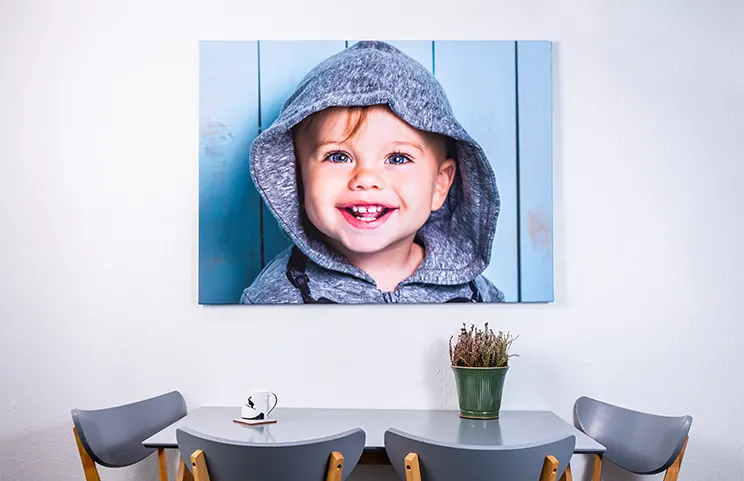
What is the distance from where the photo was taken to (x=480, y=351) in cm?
261

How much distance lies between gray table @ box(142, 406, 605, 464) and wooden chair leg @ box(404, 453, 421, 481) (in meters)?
0.23

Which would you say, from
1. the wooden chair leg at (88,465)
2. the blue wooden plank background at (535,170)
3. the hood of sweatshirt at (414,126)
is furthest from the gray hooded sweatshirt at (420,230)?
the wooden chair leg at (88,465)

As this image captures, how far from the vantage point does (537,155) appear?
9.28 feet

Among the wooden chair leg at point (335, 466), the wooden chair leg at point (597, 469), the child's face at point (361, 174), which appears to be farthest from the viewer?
the child's face at point (361, 174)

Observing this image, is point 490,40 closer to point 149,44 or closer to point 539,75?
point 539,75

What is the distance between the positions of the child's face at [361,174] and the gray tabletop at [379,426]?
590 mm

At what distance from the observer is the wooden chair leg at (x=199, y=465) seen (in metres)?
1.97

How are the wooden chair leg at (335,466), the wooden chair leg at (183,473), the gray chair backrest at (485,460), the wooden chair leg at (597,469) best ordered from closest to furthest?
the gray chair backrest at (485,460) → the wooden chair leg at (335,466) → the wooden chair leg at (183,473) → the wooden chair leg at (597,469)

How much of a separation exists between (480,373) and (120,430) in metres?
1.17

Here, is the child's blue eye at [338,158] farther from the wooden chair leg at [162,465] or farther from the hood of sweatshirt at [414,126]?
the wooden chair leg at [162,465]

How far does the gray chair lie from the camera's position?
2355 millimetres

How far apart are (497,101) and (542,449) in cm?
136

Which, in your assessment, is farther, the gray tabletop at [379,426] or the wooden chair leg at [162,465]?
the wooden chair leg at [162,465]

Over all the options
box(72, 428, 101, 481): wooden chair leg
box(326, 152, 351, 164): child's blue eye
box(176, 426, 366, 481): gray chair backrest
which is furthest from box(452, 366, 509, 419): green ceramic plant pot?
box(72, 428, 101, 481): wooden chair leg
